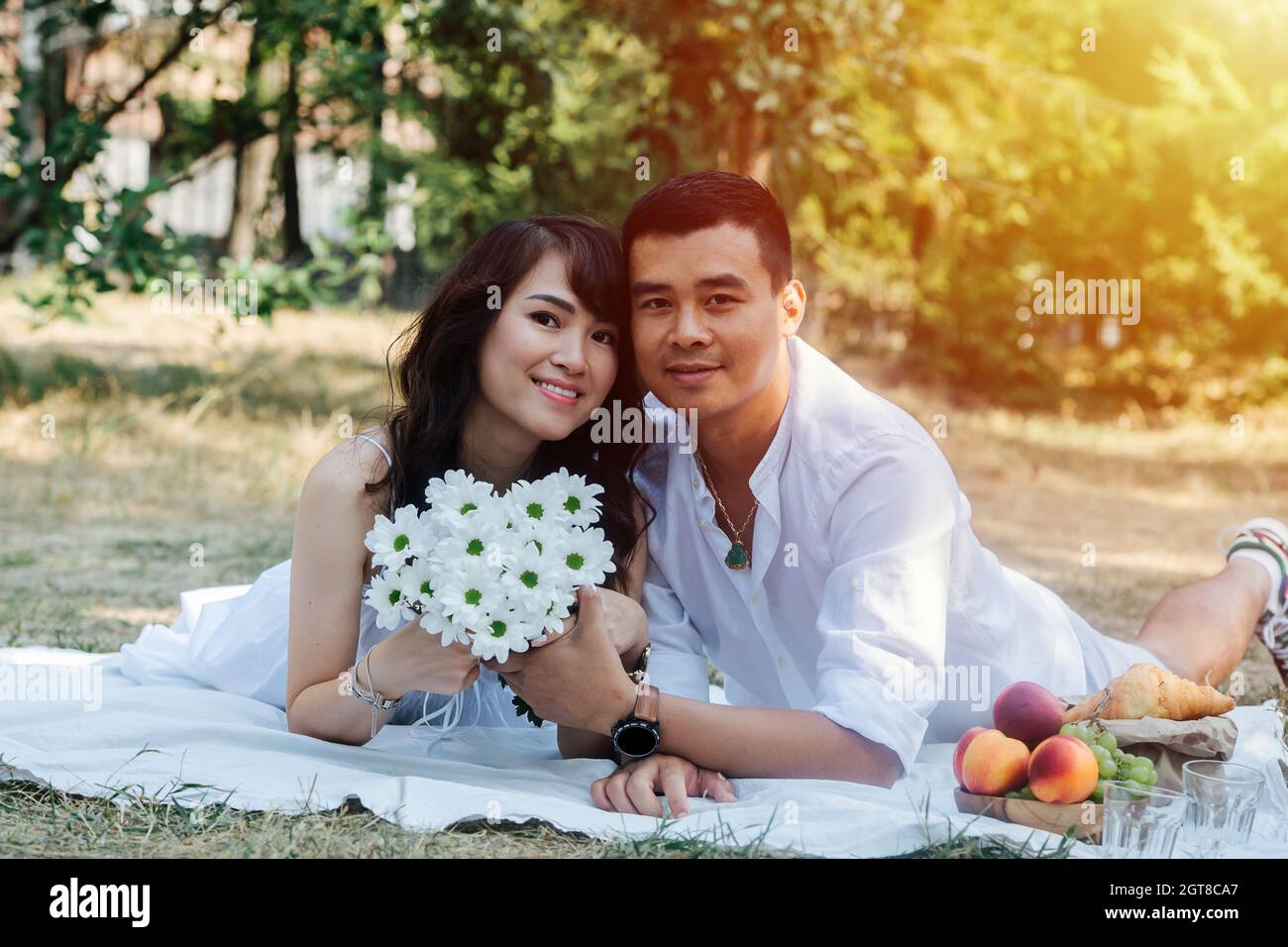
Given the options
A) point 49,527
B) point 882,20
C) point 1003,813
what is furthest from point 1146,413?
point 1003,813

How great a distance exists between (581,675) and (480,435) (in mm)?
856

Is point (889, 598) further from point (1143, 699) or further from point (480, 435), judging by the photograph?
point (480, 435)

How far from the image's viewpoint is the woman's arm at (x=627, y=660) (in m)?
3.52

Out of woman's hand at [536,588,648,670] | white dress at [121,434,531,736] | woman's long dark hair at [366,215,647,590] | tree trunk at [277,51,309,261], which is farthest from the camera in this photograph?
tree trunk at [277,51,309,261]

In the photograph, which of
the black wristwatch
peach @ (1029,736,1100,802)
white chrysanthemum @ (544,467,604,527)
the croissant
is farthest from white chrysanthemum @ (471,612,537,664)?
the croissant

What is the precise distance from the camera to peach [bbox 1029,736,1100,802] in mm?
3229

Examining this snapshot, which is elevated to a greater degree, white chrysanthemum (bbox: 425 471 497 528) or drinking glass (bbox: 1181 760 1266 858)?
white chrysanthemum (bbox: 425 471 497 528)

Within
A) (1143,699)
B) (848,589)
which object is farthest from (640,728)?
(1143,699)

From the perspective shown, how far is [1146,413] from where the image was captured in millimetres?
13227

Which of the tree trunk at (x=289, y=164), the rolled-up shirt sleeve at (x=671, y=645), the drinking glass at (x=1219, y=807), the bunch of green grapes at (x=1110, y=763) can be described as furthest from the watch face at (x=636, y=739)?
the tree trunk at (x=289, y=164)

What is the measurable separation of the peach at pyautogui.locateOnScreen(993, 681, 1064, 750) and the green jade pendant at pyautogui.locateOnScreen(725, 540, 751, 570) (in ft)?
2.43

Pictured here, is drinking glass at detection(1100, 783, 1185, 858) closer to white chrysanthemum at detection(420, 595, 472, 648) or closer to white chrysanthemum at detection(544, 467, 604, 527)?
white chrysanthemum at detection(544, 467, 604, 527)

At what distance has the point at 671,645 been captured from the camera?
3918 mm
